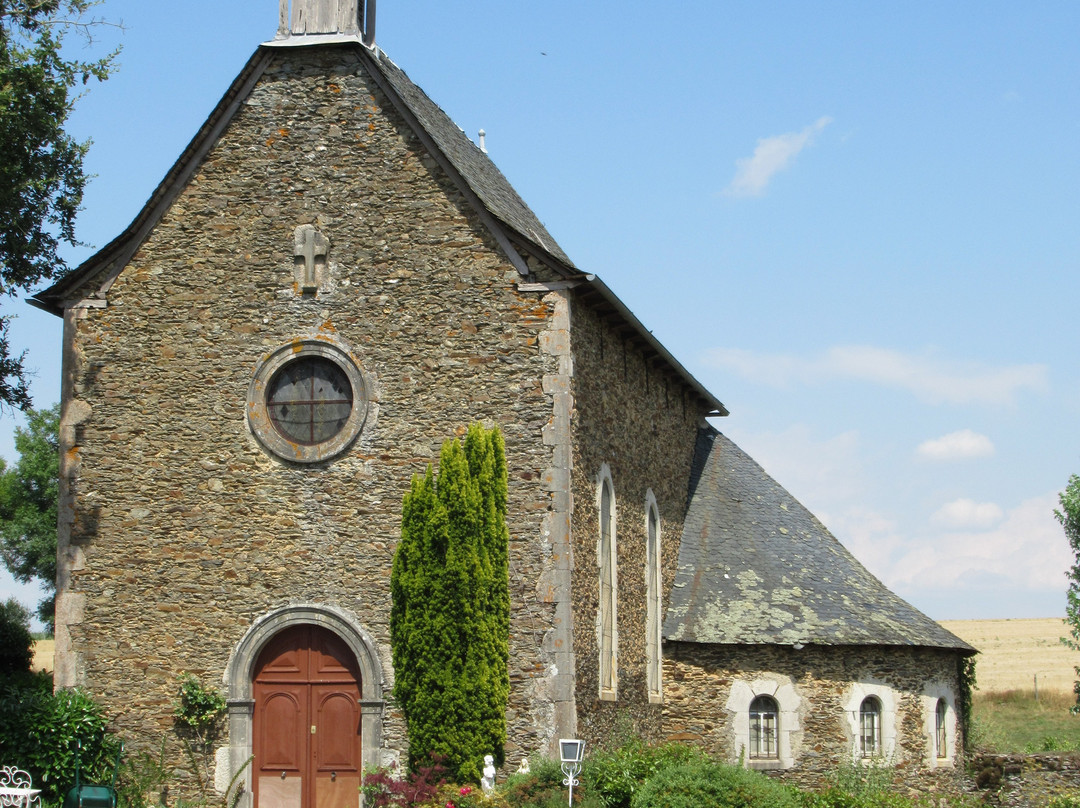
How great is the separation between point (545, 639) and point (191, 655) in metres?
4.39

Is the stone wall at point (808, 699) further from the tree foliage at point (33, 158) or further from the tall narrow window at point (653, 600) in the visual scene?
the tree foliage at point (33, 158)

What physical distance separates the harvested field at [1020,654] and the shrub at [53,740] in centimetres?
2770

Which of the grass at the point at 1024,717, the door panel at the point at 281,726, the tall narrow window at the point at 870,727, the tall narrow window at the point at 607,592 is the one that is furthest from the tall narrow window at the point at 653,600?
the grass at the point at 1024,717

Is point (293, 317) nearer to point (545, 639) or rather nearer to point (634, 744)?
point (545, 639)

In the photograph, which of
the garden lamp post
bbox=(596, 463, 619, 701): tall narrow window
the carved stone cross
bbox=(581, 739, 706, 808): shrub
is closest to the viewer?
the garden lamp post

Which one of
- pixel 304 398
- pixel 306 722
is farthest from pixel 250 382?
pixel 306 722

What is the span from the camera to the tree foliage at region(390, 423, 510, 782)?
563 inches

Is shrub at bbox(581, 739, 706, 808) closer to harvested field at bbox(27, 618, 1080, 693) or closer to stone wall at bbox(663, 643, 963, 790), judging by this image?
stone wall at bbox(663, 643, 963, 790)

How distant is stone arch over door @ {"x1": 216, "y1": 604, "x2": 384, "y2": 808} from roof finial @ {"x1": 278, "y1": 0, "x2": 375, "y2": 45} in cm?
777

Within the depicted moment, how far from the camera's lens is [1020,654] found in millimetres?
55094

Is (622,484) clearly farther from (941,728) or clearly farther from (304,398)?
(941,728)

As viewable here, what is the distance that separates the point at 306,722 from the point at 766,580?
8166mm

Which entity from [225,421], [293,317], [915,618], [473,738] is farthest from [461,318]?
[915,618]

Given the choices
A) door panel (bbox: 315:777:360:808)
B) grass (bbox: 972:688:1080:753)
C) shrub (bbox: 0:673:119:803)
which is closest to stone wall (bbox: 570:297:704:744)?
door panel (bbox: 315:777:360:808)
